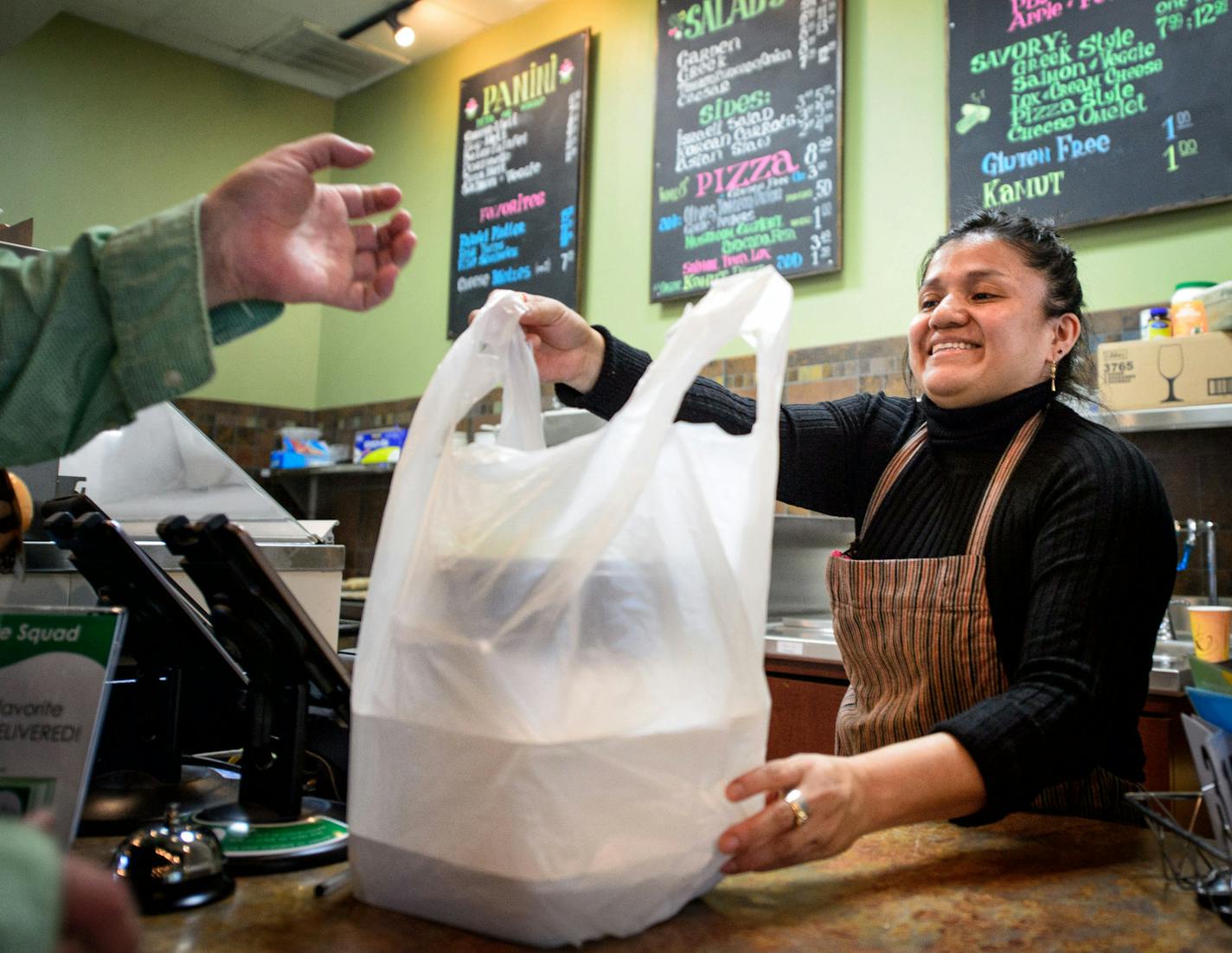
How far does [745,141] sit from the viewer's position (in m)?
3.60

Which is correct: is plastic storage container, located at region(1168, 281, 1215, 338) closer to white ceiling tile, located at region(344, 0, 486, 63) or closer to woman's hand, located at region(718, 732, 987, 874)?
woman's hand, located at region(718, 732, 987, 874)

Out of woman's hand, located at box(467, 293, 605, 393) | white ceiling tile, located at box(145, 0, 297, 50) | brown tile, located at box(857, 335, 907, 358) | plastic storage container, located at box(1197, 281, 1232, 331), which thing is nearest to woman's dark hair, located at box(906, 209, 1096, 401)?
woman's hand, located at box(467, 293, 605, 393)

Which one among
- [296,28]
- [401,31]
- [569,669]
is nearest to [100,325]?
[569,669]

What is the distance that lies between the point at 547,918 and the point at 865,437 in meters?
1.13

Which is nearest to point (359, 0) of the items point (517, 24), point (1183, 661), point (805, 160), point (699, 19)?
point (517, 24)

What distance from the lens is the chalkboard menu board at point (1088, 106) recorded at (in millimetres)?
2637

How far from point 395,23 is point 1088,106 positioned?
2855 mm

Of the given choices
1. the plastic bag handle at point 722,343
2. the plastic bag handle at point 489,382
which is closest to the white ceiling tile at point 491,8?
the plastic bag handle at point 489,382

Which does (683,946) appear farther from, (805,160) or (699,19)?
(699,19)

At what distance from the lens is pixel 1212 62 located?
2625 mm

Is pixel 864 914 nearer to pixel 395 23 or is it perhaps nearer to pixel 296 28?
→ pixel 395 23

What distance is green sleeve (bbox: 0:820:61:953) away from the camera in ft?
1.14

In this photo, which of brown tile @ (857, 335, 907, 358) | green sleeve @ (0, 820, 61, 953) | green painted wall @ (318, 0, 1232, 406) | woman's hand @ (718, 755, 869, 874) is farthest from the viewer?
brown tile @ (857, 335, 907, 358)

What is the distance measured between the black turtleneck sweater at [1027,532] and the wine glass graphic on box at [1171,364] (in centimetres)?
104
